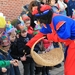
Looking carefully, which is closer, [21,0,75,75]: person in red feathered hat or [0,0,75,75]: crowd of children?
[21,0,75,75]: person in red feathered hat

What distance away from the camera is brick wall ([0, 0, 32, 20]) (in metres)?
8.75

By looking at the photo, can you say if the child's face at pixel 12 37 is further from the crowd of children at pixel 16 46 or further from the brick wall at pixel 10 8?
the brick wall at pixel 10 8

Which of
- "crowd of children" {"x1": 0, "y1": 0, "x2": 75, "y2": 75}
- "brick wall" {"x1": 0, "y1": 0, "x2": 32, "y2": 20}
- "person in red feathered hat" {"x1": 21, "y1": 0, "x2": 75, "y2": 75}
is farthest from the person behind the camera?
"brick wall" {"x1": 0, "y1": 0, "x2": 32, "y2": 20}

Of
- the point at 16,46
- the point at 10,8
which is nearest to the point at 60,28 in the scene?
the point at 16,46

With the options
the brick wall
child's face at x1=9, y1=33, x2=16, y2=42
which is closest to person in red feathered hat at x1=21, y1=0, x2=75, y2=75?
child's face at x1=9, y1=33, x2=16, y2=42

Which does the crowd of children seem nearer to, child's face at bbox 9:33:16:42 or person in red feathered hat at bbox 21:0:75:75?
child's face at bbox 9:33:16:42

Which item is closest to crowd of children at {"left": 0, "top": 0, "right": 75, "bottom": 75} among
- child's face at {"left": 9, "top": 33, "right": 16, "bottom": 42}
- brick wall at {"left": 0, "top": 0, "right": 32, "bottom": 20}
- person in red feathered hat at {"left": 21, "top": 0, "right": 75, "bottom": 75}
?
child's face at {"left": 9, "top": 33, "right": 16, "bottom": 42}

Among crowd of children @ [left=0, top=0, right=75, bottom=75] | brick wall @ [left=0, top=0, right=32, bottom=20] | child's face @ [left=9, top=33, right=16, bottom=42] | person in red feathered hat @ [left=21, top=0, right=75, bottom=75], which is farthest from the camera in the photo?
brick wall @ [left=0, top=0, right=32, bottom=20]

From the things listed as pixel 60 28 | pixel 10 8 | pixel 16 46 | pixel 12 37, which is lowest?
pixel 10 8

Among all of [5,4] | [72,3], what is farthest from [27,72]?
[5,4]

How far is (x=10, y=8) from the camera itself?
9.10m

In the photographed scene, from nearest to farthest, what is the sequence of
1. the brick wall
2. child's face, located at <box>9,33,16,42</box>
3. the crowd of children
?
the crowd of children, child's face, located at <box>9,33,16,42</box>, the brick wall

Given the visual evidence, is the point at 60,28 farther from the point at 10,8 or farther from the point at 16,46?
the point at 10,8

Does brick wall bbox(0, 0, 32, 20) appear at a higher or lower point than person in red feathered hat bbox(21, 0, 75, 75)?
lower
